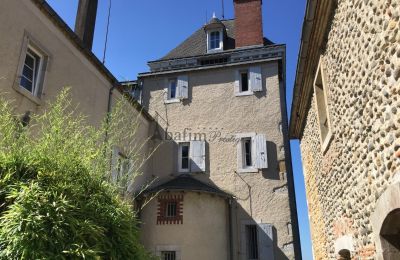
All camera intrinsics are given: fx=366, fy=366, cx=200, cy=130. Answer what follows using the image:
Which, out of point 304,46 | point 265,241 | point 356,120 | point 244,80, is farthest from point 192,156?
point 356,120

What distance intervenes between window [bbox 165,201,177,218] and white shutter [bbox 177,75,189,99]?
444 centimetres

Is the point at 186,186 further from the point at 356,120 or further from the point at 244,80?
the point at 356,120

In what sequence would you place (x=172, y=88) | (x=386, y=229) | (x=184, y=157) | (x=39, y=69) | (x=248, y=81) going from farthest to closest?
(x=172, y=88) < (x=248, y=81) < (x=184, y=157) < (x=39, y=69) < (x=386, y=229)

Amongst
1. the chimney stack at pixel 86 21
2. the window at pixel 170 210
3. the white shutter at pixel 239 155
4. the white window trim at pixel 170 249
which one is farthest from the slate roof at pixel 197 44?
the white window trim at pixel 170 249

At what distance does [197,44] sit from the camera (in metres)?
16.7

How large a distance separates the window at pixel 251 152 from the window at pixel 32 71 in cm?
719

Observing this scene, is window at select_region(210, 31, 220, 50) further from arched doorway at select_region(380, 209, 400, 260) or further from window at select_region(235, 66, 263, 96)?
arched doorway at select_region(380, 209, 400, 260)

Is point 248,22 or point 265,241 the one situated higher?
point 248,22

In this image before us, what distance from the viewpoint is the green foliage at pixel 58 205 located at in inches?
117

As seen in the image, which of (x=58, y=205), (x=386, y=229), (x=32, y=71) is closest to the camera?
(x=58, y=205)

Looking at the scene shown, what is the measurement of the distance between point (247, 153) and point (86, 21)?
7613 mm

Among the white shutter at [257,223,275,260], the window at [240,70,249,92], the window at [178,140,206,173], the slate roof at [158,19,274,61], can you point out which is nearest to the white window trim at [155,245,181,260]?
the white shutter at [257,223,275,260]

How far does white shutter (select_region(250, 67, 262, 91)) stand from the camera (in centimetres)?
1365

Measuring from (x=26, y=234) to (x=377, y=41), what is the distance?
3.65 meters
